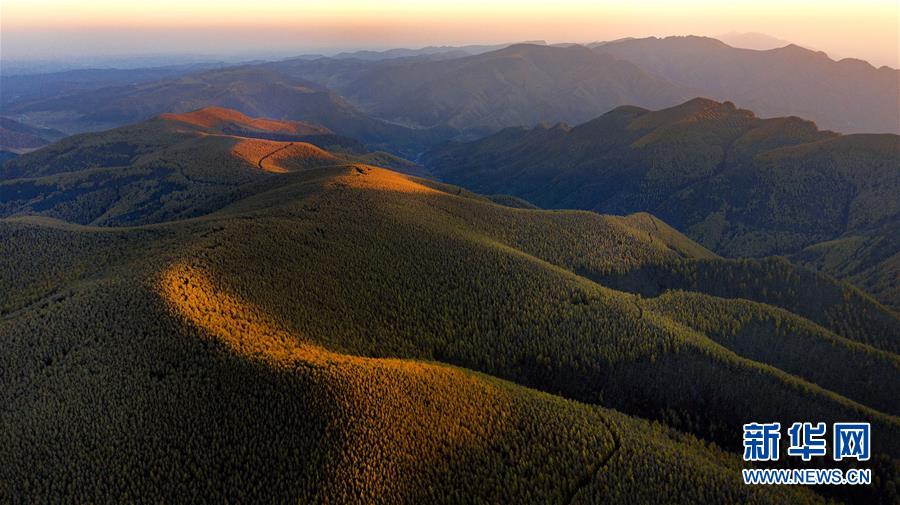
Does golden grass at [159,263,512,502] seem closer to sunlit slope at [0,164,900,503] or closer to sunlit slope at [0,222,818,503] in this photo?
sunlit slope at [0,222,818,503]

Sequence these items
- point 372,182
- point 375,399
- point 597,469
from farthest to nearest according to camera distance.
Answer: point 372,182 → point 375,399 → point 597,469

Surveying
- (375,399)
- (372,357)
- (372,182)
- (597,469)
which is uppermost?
(372,182)

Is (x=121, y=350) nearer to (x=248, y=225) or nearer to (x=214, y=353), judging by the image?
(x=214, y=353)

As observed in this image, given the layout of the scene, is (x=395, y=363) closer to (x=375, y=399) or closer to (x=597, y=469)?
(x=375, y=399)

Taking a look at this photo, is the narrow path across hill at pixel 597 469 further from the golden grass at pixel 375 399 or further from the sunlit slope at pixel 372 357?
the golden grass at pixel 375 399

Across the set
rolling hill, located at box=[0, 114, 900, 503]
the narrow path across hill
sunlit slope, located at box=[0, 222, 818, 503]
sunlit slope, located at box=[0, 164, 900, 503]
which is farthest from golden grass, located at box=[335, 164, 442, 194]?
the narrow path across hill

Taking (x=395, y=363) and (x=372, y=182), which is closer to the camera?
(x=395, y=363)

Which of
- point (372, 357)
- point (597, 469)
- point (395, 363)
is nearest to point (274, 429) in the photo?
point (395, 363)

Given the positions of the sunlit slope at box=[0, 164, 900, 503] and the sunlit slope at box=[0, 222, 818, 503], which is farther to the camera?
the sunlit slope at box=[0, 164, 900, 503]
